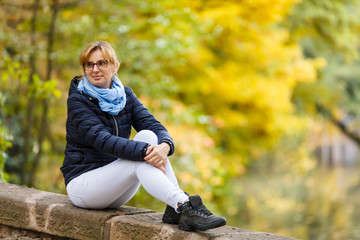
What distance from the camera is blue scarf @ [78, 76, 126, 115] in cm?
298

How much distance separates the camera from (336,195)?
45.2ft

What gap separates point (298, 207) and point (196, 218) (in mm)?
9746

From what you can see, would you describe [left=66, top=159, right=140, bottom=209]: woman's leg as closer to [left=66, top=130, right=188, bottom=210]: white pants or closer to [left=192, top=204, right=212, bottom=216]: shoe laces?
[left=66, top=130, right=188, bottom=210]: white pants

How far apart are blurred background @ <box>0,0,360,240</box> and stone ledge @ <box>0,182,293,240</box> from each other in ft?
3.19

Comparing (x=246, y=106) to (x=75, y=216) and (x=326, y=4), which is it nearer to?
(x=326, y=4)

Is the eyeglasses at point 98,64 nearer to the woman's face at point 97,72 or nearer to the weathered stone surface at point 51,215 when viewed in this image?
→ the woman's face at point 97,72

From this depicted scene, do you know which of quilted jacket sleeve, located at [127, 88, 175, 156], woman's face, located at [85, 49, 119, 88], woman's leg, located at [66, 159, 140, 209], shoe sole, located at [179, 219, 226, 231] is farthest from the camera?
quilted jacket sleeve, located at [127, 88, 175, 156]

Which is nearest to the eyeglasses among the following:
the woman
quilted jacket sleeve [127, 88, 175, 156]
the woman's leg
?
the woman

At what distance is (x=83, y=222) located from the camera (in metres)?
2.91

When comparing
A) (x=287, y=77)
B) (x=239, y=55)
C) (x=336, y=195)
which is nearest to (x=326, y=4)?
(x=287, y=77)

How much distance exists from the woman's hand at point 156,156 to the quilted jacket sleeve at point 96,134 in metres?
0.04

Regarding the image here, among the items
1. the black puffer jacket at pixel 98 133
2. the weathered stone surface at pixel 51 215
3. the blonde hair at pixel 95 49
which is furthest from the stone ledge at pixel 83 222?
the blonde hair at pixel 95 49

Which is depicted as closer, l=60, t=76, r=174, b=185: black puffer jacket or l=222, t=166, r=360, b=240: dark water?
l=60, t=76, r=174, b=185: black puffer jacket

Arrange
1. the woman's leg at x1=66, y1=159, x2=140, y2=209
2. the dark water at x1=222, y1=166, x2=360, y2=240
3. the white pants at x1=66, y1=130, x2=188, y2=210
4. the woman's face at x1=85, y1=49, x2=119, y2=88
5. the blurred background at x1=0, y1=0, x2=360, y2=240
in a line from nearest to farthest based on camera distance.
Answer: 1. the white pants at x1=66, y1=130, x2=188, y2=210
2. the woman's leg at x1=66, y1=159, x2=140, y2=209
3. the woman's face at x1=85, y1=49, x2=119, y2=88
4. the blurred background at x1=0, y1=0, x2=360, y2=240
5. the dark water at x1=222, y1=166, x2=360, y2=240
